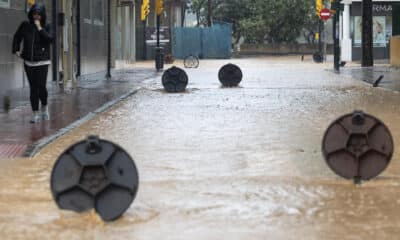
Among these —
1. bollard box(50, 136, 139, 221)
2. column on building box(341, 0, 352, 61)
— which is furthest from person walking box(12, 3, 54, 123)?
column on building box(341, 0, 352, 61)

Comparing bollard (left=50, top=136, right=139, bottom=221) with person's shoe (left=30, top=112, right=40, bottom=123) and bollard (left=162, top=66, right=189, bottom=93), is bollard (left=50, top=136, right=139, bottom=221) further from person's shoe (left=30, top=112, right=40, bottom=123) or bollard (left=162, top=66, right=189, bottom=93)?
bollard (left=162, top=66, right=189, bottom=93)

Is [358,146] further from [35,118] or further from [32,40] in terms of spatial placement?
[35,118]

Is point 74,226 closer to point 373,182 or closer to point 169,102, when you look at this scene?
point 373,182

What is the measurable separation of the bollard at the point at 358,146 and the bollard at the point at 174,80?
12996mm

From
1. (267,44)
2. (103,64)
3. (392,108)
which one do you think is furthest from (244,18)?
(392,108)

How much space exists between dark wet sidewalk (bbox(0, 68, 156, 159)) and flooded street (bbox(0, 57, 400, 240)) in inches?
14.5

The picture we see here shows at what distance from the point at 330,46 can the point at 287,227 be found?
67966 mm

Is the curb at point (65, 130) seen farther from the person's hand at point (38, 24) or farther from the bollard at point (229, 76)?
the bollard at point (229, 76)

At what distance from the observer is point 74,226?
6242mm

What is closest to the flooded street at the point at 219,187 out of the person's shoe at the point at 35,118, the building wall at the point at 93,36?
the person's shoe at the point at 35,118

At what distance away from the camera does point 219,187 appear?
7.78 meters

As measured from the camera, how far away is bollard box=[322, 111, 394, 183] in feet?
25.1

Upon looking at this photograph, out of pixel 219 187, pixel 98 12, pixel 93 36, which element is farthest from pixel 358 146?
pixel 98 12

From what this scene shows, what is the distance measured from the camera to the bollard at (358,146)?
25.1ft
